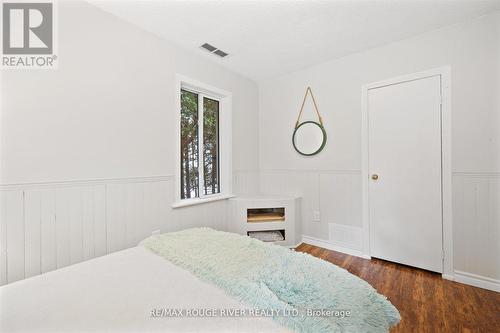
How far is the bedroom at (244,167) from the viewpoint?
0.96m

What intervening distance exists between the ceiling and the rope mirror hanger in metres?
0.79

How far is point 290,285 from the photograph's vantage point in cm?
97

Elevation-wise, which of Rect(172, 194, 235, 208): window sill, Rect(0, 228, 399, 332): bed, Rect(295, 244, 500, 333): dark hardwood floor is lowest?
Rect(295, 244, 500, 333): dark hardwood floor

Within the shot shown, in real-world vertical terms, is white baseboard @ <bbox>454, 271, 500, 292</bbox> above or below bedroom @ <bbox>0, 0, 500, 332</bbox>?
below

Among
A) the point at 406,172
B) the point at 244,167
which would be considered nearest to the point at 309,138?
the point at 244,167

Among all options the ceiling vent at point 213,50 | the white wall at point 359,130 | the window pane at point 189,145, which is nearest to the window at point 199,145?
the window pane at point 189,145

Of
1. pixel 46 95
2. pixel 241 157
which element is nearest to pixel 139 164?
pixel 46 95

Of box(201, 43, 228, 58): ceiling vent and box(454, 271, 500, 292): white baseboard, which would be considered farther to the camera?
box(201, 43, 228, 58): ceiling vent

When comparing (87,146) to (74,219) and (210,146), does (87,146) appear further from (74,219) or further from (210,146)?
(210,146)

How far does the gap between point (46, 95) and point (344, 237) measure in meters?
3.13

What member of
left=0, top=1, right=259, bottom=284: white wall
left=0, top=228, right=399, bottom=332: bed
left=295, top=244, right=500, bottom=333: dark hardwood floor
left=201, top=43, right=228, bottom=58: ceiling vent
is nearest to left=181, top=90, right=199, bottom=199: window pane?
left=0, top=1, right=259, bottom=284: white wall

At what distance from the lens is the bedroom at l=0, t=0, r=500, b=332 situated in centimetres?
96

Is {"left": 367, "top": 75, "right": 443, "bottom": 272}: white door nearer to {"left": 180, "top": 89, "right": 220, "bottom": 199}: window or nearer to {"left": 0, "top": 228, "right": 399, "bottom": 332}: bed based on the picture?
{"left": 180, "top": 89, "right": 220, "bottom": 199}: window

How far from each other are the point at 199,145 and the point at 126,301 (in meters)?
2.11
